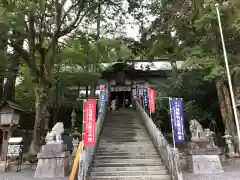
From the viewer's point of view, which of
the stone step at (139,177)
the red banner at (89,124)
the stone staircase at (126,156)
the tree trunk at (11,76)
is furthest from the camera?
the tree trunk at (11,76)

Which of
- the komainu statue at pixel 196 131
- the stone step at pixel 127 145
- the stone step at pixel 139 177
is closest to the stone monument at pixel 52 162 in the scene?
the stone step at pixel 139 177

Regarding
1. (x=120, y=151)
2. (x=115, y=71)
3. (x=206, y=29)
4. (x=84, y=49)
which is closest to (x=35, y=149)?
(x=120, y=151)

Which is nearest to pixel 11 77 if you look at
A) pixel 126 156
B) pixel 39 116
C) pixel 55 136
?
pixel 39 116

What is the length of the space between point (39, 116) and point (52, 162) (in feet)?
12.3

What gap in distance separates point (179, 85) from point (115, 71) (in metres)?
8.89

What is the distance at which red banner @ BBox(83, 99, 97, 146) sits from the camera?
930 cm

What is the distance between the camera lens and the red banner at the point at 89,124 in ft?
30.5

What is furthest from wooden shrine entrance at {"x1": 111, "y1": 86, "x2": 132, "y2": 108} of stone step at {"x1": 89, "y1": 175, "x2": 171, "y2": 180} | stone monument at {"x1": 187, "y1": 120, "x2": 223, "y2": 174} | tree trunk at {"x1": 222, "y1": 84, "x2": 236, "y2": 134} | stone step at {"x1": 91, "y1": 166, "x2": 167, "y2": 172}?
stone step at {"x1": 89, "y1": 175, "x2": 171, "y2": 180}

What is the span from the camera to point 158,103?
1825 centimetres

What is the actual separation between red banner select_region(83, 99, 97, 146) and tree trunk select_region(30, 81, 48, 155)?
4479 mm

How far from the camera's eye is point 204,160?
10562 mm

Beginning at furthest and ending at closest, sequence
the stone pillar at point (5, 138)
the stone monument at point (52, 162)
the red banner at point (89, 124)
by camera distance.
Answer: the stone pillar at point (5, 138)
the stone monument at point (52, 162)
the red banner at point (89, 124)

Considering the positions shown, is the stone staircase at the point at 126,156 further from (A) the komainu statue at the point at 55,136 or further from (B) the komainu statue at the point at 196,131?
(B) the komainu statue at the point at 196,131

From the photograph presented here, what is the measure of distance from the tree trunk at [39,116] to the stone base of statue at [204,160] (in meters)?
7.44
